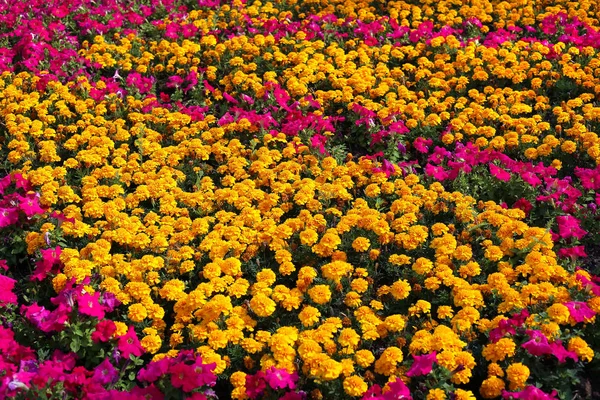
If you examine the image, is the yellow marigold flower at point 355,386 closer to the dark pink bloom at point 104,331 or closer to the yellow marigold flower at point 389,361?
the yellow marigold flower at point 389,361

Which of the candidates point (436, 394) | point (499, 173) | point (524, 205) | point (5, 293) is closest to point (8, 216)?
point (5, 293)

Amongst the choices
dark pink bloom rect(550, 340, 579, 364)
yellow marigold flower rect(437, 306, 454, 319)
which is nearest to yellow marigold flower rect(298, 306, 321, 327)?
yellow marigold flower rect(437, 306, 454, 319)

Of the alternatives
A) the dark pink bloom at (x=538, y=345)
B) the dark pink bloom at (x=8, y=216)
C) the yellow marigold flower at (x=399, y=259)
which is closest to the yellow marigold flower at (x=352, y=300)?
the yellow marigold flower at (x=399, y=259)

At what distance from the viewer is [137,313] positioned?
452cm

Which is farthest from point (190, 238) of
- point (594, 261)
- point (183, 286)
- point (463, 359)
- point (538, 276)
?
point (594, 261)

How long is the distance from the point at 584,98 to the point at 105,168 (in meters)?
5.11

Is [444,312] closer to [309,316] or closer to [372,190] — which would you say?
[309,316]

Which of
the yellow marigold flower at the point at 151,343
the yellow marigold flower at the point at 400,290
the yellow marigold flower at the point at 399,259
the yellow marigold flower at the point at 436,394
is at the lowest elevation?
the yellow marigold flower at the point at 151,343

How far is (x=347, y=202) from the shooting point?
5.90 meters

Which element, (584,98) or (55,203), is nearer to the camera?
(55,203)

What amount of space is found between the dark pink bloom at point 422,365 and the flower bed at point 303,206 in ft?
0.04

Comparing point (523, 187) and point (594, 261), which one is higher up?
point (523, 187)

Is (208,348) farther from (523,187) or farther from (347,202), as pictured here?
(523,187)

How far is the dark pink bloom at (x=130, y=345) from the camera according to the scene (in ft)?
13.9
